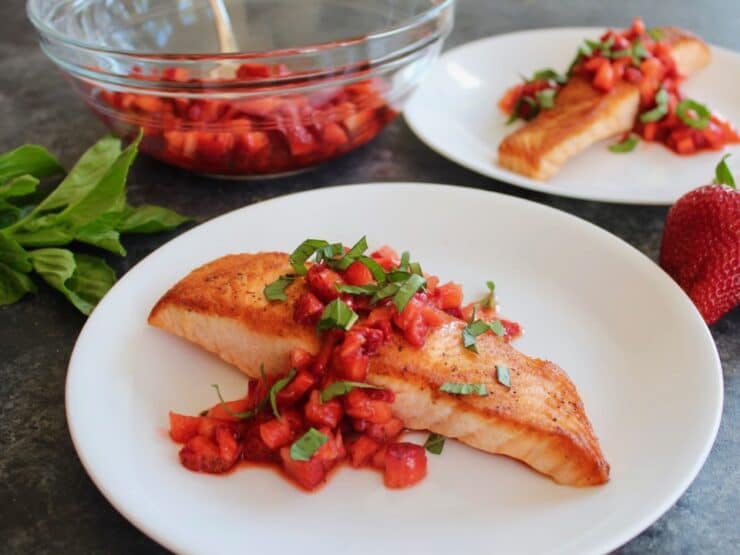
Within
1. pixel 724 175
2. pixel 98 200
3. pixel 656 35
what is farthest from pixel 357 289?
pixel 656 35

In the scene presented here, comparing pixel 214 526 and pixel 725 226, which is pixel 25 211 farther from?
pixel 725 226

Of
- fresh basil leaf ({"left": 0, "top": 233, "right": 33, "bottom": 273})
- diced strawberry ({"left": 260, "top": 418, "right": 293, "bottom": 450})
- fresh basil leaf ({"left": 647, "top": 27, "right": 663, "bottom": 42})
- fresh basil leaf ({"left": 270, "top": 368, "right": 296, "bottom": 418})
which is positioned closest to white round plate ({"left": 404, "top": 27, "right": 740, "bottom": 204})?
fresh basil leaf ({"left": 647, "top": 27, "right": 663, "bottom": 42})

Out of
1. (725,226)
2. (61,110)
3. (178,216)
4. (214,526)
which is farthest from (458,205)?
(61,110)

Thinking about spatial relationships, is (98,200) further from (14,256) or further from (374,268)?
(374,268)

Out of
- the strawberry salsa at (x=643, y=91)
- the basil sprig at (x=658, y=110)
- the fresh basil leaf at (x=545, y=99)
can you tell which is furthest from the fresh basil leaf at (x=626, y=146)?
the fresh basil leaf at (x=545, y=99)

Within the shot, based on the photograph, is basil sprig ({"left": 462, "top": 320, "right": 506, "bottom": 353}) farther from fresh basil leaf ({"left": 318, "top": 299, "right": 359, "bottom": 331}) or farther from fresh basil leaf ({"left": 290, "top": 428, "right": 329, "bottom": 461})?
fresh basil leaf ({"left": 290, "top": 428, "right": 329, "bottom": 461})
